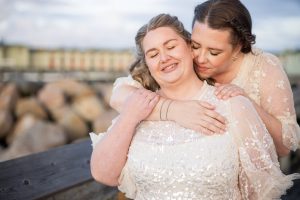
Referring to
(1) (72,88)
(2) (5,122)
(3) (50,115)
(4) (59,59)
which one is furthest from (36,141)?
(4) (59,59)

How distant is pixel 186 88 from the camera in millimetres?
1978

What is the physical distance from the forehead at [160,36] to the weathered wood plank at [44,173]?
3.00ft

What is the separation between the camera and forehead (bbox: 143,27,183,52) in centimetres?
190

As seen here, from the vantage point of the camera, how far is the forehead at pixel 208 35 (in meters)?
2.04

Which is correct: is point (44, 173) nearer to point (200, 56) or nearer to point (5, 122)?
point (200, 56)

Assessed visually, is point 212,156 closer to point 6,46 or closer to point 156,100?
point 156,100

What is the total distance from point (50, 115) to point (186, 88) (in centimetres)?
713

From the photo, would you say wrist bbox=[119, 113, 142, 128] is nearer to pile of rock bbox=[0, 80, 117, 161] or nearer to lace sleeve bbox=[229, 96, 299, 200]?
lace sleeve bbox=[229, 96, 299, 200]

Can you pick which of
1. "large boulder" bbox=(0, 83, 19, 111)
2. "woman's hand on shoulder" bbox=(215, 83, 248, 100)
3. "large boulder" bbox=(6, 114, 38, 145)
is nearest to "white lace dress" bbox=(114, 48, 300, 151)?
"woman's hand on shoulder" bbox=(215, 83, 248, 100)

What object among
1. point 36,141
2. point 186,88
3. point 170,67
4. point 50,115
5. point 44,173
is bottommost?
point 50,115

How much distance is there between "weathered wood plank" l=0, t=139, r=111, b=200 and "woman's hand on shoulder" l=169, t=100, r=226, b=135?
0.78m

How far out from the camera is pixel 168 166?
1780 millimetres

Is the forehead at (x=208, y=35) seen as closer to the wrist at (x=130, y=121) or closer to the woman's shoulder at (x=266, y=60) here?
the woman's shoulder at (x=266, y=60)

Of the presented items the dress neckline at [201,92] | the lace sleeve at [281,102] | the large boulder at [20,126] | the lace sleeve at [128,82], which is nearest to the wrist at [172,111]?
the dress neckline at [201,92]
